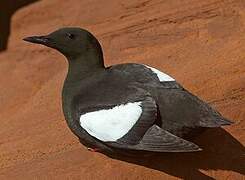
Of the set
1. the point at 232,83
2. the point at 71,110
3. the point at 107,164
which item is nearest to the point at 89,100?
the point at 71,110

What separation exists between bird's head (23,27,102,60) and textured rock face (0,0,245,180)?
756mm

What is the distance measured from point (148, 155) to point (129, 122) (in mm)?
423

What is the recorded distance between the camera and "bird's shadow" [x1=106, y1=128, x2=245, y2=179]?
4621 mm

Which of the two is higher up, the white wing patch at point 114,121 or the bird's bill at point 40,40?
the bird's bill at point 40,40

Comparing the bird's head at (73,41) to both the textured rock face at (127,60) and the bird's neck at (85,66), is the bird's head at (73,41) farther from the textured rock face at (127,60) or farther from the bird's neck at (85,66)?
the textured rock face at (127,60)

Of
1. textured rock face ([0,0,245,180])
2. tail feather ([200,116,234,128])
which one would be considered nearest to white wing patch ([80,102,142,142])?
textured rock face ([0,0,245,180])

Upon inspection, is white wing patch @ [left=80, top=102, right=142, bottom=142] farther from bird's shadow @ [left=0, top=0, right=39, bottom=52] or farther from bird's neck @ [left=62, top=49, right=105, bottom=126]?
bird's shadow @ [left=0, top=0, right=39, bottom=52]

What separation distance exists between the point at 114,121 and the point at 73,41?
989 mm

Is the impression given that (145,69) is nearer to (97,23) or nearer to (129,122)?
(129,122)

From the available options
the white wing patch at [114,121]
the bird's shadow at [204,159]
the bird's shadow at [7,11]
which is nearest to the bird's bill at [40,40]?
the white wing patch at [114,121]

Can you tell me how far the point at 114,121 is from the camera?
14.7 ft

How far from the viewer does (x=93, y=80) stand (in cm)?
499

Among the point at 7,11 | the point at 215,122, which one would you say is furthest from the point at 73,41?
the point at 7,11

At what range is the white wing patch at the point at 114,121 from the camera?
447 cm
